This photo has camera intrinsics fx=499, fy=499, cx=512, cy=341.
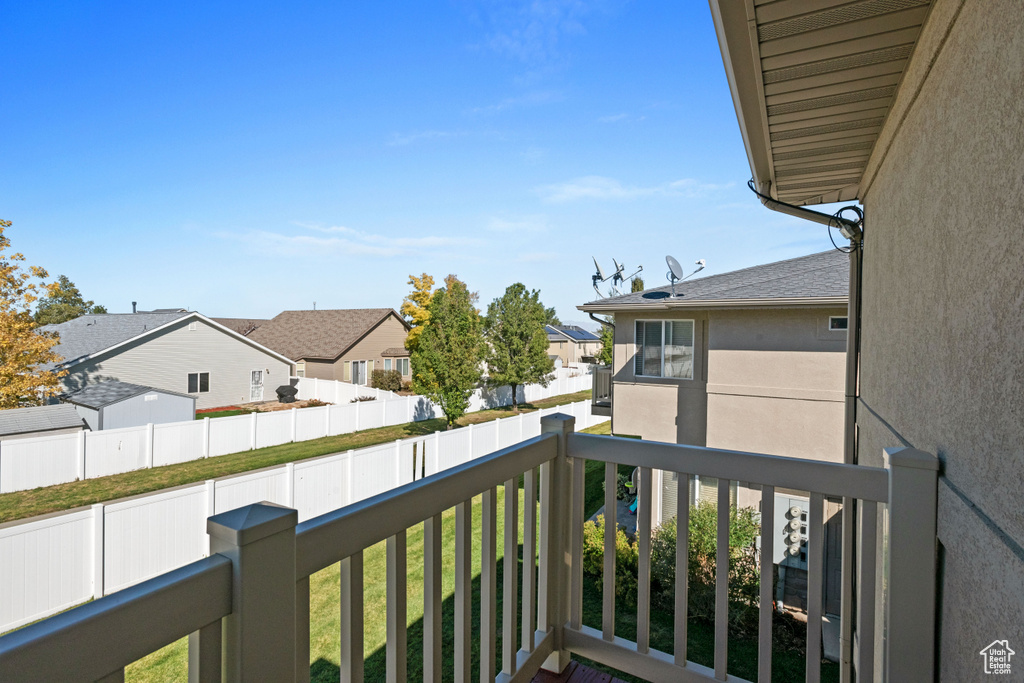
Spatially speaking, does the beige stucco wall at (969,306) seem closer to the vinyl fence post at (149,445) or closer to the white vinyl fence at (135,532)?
the white vinyl fence at (135,532)

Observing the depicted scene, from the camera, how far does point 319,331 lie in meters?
25.5

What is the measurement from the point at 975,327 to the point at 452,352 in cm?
1503

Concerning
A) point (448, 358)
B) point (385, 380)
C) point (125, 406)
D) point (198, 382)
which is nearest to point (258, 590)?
point (448, 358)

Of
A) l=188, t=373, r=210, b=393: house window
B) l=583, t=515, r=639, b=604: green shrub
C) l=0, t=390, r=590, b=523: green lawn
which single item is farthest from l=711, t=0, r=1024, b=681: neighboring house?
l=188, t=373, r=210, b=393: house window

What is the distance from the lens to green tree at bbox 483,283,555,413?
2117 cm

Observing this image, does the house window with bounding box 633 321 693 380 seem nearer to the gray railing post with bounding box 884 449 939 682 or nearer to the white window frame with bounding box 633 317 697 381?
the white window frame with bounding box 633 317 697 381

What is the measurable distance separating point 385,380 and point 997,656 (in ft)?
77.3

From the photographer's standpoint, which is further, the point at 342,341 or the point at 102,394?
the point at 342,341

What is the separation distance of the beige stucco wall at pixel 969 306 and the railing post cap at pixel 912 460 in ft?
0.09

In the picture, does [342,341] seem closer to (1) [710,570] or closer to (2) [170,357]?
(2) [170,357]

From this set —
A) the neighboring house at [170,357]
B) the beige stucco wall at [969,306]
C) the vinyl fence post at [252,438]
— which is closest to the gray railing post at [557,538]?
the beige stucco wall at [969,306]

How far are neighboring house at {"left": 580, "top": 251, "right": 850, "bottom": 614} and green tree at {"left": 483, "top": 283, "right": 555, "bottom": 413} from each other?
11771mm

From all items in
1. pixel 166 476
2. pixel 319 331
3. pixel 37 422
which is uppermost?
pixel 319 331

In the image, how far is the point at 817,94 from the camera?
1.96 metres
